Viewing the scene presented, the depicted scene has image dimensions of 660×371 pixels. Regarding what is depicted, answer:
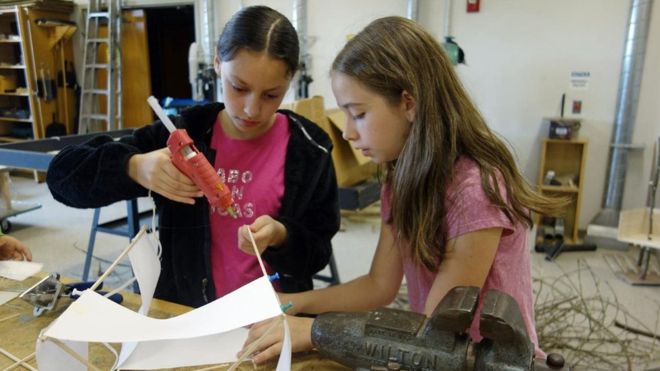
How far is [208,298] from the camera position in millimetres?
1091

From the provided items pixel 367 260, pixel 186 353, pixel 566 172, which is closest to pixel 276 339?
pixel 186 353

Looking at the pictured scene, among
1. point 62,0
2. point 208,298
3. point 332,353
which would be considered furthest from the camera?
point 62,0

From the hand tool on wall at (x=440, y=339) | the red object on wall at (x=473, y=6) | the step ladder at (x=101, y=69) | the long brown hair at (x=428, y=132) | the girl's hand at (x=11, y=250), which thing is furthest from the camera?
the step ladder at (x=101, y=69)

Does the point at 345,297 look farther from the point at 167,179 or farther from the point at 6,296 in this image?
the point at 6,296

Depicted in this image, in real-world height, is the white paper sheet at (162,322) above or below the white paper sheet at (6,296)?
above

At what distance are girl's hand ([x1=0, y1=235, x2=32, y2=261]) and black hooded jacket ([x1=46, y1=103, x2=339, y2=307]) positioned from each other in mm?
163

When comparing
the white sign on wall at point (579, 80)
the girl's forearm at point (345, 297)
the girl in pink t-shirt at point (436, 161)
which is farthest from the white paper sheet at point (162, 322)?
the white sign on wall at point (579, 80)

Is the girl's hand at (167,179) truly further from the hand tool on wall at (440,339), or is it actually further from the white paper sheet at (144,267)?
the hand tool on wall at (440,339)

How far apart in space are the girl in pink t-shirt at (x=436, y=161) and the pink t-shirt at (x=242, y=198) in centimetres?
28

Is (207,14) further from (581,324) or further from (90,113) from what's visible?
(581,324)

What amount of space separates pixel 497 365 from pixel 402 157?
42cm

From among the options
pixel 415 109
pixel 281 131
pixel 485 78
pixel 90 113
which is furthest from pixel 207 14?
pixel 415 109

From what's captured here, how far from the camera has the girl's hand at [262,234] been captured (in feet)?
2.76

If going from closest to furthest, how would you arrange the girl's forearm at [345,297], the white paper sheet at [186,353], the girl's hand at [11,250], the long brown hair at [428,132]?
the white paper sheet at [186,353] → the long brown hair at [428,132] → the girl's forearm at [345,297] → the girl's hand at [11,250]
